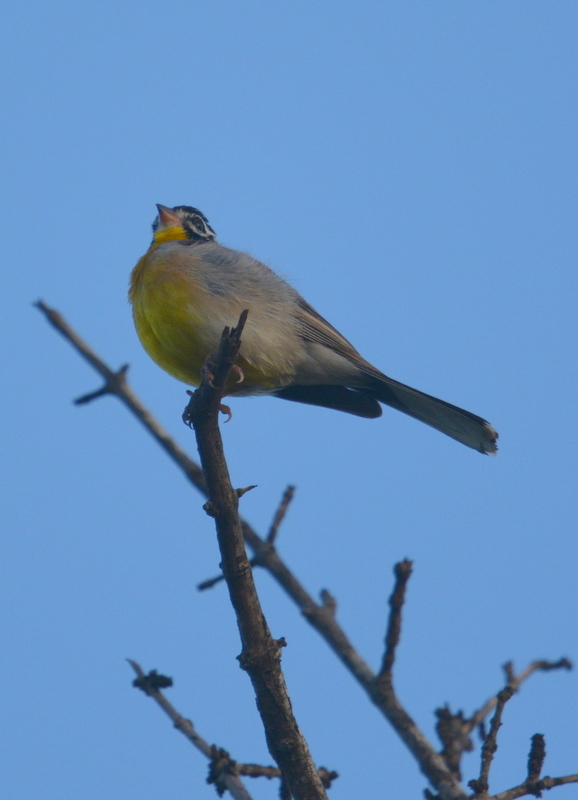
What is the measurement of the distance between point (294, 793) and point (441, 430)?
334 cm

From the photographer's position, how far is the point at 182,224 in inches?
300

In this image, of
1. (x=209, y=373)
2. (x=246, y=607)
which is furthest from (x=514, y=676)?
(x=209, y=373)

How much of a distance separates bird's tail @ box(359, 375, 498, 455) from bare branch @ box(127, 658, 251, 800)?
10.0ft

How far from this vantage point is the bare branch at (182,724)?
3533mm

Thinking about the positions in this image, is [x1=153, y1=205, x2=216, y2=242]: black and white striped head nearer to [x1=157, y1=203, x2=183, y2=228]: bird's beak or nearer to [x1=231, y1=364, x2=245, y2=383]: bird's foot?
[x1=157, y1=203, x2=183, y2=228]: bird's beak

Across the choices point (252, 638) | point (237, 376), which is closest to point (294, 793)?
point (252, 638)

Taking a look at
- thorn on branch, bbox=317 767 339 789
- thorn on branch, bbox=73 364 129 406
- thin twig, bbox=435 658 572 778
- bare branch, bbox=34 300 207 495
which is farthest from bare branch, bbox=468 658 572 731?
thorn on branch, bbox=73 364 129 406

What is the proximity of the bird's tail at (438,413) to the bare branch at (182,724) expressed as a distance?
10.0 ft

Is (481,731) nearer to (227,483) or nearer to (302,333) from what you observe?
(227,483)

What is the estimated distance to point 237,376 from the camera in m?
6.19

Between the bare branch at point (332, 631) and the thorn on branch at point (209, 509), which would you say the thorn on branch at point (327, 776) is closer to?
the bare branch at point (332, 631)

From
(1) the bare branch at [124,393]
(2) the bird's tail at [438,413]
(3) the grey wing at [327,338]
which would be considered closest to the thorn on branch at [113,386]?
(1) the bare branch at [124,393]

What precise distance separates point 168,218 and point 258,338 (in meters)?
2.19

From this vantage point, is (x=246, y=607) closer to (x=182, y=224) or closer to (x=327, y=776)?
(x=327, y=776)
